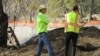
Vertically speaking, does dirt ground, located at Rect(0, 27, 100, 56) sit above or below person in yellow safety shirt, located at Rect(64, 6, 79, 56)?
below

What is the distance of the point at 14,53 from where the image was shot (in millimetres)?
12719

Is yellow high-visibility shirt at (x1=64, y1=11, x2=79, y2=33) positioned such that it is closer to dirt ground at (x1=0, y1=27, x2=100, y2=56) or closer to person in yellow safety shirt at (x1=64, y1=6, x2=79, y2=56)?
person in yellow safety shirt at (x1=64, y1=6, x2=79, y2=56)

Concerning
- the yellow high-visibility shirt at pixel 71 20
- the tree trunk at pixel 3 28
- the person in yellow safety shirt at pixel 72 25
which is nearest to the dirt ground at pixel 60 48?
the tree trunk at pixel 3 28

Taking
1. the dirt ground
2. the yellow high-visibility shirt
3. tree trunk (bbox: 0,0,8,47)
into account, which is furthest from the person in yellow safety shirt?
tree trunk (bbox: 0,0,8,47)

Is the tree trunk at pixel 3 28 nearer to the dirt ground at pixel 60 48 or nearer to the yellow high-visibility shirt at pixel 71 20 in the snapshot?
the dirt ground at pixel 60 48

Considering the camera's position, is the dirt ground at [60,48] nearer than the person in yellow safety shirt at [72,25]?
No

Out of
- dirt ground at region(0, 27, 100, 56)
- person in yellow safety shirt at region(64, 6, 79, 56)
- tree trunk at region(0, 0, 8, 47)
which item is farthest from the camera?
tree trunk at region(0, 0, 8, 47)

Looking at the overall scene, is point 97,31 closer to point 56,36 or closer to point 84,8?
point 56,36

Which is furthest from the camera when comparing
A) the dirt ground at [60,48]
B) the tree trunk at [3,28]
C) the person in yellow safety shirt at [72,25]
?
the tree trunk at [3,28]

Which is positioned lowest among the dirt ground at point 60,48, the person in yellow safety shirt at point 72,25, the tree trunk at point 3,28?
the dirt ground at point 60,48

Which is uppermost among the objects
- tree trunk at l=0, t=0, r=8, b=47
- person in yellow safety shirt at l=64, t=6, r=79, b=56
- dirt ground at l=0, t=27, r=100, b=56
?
person in yellow safety shirt at l=64, t=6, r=79, b=56

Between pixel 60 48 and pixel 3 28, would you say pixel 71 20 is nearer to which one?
pixel 60 48

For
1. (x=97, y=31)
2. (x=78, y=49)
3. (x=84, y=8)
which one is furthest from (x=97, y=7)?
(x=78, y=49)

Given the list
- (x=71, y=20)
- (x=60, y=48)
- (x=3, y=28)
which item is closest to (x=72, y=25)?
(x=71, y=20)
